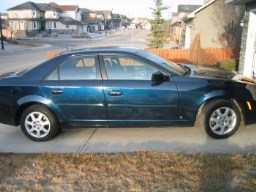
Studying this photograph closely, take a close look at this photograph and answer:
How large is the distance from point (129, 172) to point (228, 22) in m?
23.2

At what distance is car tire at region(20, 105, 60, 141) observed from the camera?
5.59 metres

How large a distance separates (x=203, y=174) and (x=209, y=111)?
4.77ft

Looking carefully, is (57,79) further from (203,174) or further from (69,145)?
(203,174)

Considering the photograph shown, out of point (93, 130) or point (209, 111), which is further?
point (93, 130)

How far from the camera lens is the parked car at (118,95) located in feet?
17.3

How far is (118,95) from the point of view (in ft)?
17.5

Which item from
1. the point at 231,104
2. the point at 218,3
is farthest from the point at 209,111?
the point at 218,3

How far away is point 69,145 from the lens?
5.45 metres

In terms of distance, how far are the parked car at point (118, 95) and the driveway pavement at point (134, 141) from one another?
0.75 feet

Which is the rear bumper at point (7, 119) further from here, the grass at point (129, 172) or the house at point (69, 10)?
the house at point (69, 10)

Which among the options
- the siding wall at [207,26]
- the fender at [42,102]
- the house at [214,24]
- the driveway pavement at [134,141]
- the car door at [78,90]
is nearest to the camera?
the driveway pavement at [134,141]

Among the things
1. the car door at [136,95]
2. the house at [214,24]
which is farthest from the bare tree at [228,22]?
the car door at [136,95]

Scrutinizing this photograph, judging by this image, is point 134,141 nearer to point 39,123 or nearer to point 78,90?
point 78,90

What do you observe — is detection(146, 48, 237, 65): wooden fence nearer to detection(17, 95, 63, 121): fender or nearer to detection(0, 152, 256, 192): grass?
detection(17, 95, 63, 121): fender
